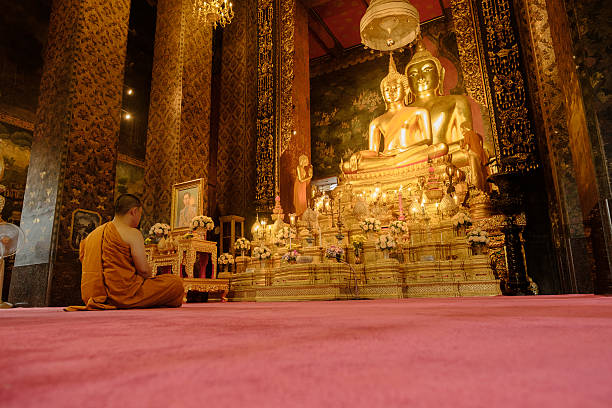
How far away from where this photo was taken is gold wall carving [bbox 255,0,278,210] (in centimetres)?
778

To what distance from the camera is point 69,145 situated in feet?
17.2

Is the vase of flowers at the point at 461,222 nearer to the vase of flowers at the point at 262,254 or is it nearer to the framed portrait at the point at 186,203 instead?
the vase of flowers at the point at 262,254

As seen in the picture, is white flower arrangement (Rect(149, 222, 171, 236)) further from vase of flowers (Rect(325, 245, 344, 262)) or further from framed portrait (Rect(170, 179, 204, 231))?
vase of flowers (Rect(325, 245, 344, 262))

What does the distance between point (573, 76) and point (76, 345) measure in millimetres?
3797

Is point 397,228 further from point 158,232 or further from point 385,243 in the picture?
point 158,232

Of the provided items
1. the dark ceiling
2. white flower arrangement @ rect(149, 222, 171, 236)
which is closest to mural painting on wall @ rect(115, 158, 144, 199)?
white flower arrangement @ rect(149, 222, 171, 236)

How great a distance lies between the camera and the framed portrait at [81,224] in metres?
5.06

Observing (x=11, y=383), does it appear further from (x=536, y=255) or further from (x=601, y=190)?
(x=536, y=255)

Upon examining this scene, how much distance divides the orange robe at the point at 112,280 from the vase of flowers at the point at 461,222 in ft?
11.6

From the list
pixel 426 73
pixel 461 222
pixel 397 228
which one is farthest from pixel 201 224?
pixel 426 73

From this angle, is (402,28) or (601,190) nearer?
(601,190)

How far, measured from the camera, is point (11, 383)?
18.9 inches

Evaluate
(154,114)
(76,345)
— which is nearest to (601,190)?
(76,345)

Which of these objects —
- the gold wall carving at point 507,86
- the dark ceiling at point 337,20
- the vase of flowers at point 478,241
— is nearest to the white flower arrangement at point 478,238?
the vase of flowers at point 478,241
